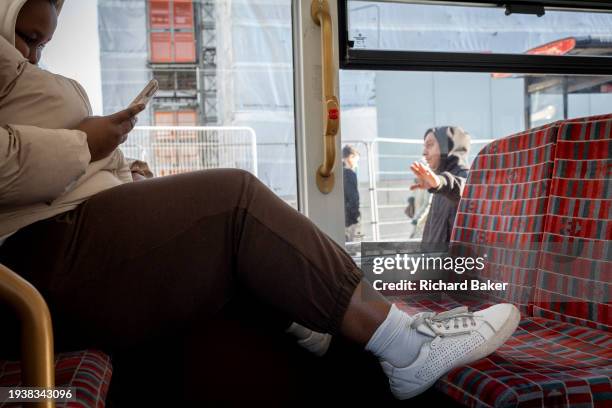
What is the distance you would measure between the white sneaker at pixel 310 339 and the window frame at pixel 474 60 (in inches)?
50.3

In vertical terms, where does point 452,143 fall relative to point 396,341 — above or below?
above

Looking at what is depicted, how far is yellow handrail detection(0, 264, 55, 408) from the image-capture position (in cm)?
58

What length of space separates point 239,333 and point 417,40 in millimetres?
1530

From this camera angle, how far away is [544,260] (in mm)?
1759

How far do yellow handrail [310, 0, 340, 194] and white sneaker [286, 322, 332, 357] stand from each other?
0.97 metres

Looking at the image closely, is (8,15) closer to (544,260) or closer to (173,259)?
(173,259)

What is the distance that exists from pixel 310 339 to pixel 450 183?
147 cm

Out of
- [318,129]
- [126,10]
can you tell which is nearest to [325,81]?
[318,129]

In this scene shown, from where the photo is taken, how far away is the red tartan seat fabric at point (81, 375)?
2.70 feet

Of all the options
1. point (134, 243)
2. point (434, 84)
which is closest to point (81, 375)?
point (134, 243)

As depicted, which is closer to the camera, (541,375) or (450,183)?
(541,375)

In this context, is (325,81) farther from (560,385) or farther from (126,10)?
(560,385)

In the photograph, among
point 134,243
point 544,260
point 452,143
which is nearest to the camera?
point 134,243

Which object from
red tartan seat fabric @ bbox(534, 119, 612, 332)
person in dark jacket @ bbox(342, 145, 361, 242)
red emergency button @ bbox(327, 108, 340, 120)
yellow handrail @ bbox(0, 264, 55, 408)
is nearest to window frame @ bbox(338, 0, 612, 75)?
red emergency button @ bbox(327, 108, 340, 120)
